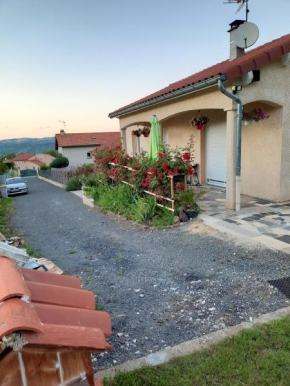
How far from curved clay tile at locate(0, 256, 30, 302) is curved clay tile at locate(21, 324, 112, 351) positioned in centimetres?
20

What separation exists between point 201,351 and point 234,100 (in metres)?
5.92

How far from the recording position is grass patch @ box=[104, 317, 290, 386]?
2266 millimetres

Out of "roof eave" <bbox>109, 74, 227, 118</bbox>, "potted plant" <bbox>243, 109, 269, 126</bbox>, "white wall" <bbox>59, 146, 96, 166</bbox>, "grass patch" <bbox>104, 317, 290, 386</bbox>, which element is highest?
"roof eave" <bbox>109, 74, 227, 118</bbox>

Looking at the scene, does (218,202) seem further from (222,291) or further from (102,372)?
(102,372)

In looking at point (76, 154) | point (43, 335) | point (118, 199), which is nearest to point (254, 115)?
point (118, 199)

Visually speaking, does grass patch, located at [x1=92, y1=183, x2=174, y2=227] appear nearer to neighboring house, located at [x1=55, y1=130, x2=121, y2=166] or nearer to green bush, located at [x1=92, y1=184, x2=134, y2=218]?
green bush, located at [x1=92, y1=184, x2=134, y2=218]

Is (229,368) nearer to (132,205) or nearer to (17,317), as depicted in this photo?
(17,317)

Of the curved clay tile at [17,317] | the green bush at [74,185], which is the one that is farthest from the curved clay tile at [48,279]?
the green bush at [74,185]

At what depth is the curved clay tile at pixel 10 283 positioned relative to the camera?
1.12 meters

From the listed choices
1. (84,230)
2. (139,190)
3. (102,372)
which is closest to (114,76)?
(139,190)

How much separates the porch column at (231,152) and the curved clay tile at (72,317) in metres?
6.39

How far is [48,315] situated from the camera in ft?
3.87

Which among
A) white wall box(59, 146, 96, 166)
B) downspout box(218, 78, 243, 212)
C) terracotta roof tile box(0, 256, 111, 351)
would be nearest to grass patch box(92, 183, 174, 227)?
downspout box(218, 78, 243, 212)

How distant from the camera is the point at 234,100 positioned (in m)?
6.77
